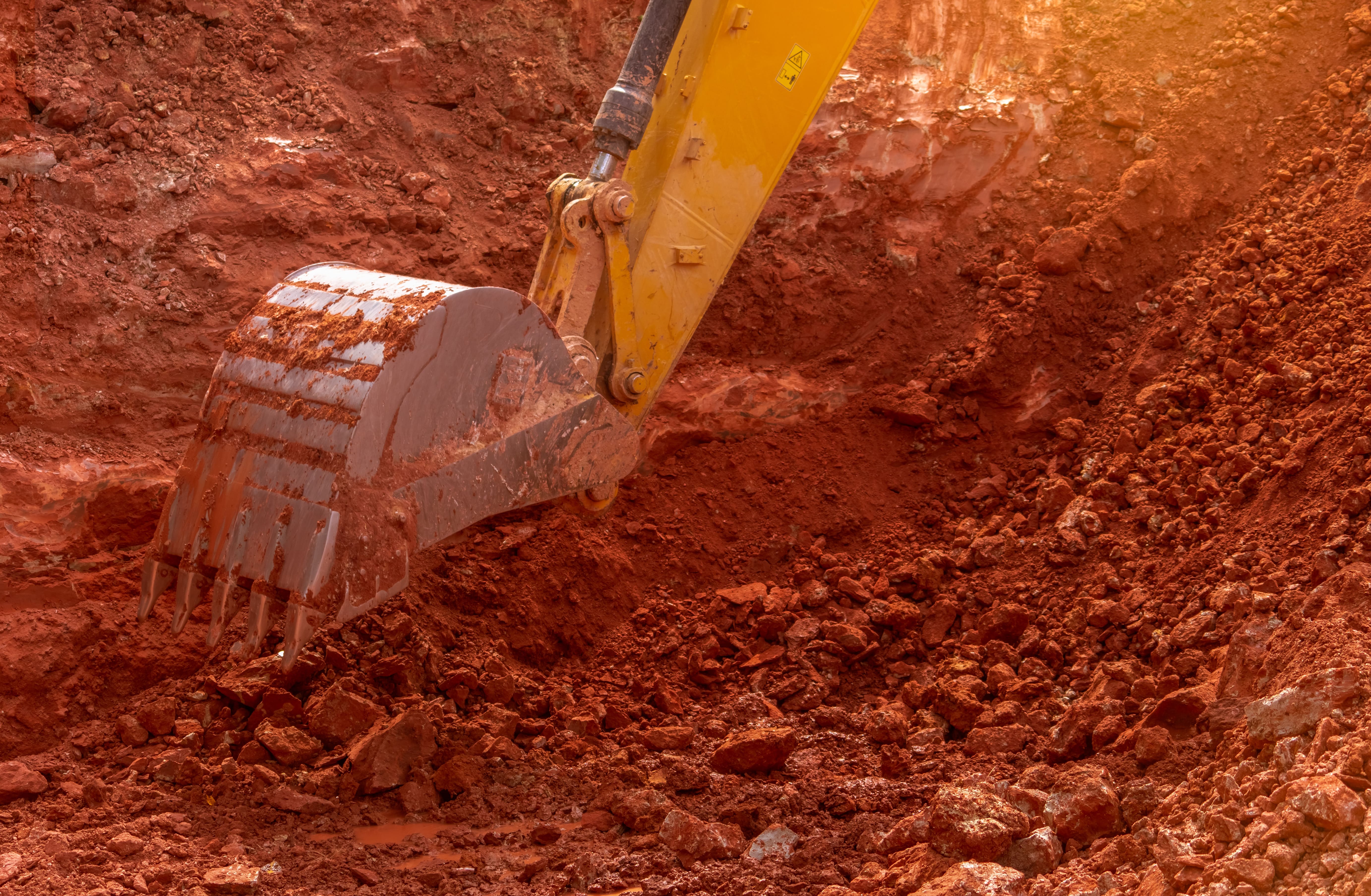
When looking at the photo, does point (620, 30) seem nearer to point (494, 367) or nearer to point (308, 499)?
point (494, 367)

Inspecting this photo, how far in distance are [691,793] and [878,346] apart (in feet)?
9.39

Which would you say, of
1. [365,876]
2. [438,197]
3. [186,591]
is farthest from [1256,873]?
[438,197]

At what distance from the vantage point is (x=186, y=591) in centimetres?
338

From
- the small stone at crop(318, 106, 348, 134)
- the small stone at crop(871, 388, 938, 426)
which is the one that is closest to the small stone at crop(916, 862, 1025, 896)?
the small stone at crop(871, 388, 938, 426)

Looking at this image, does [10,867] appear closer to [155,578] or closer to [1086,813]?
[155,578]

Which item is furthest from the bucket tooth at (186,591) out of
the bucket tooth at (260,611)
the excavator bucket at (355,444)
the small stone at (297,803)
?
the small stone at (297,803)

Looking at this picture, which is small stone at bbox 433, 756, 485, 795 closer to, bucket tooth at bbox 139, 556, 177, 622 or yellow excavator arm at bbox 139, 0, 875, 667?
yellow excavator arm at bbox 139, 0, 875, 667

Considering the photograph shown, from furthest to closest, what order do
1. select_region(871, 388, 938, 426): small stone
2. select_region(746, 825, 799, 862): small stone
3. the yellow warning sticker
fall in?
1. select_region(871, 388, 938, 426): small stone
2. the yellow warning sticker
3. select_region(746, 825, 799, 862): small stone

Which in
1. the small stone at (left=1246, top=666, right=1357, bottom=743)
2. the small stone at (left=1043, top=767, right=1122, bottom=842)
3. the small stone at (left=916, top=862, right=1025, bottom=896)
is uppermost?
the small stone at (left=1246, top=666, right=1357, bottom=743)

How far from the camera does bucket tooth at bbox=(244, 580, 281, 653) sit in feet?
10.2

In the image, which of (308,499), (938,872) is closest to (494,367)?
(308,499)

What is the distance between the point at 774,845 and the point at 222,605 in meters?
1.67

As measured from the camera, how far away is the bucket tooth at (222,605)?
3.21 meters

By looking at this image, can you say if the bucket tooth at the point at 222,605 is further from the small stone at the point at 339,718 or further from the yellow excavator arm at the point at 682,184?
the yellow excavator arm at the point at 682,184
